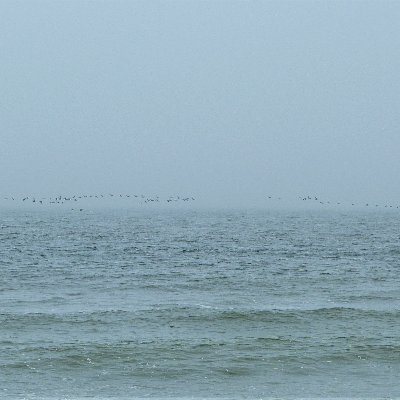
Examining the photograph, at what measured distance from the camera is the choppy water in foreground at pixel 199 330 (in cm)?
2127

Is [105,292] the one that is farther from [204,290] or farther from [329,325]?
[329,325]

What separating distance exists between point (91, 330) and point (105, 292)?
10885 millimetres

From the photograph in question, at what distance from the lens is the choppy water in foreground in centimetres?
2127

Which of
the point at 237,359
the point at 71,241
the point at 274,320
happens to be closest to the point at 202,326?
the point at 274,320

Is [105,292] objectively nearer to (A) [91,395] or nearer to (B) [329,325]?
(B) [329,325]

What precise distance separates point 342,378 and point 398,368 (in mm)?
2332

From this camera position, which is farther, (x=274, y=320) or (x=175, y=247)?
(x=175, y=247)

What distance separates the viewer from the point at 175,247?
7356 centimetres

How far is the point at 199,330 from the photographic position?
28.7 metres

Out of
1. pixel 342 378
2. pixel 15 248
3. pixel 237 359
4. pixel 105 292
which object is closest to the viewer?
pixel 342 378

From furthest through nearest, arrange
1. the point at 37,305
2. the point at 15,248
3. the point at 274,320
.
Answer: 1. the point at 15,248
2. the point at 37,305
3. the point at 274,320

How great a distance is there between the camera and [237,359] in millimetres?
24016

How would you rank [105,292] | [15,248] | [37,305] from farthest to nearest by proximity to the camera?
[15,248]
[105,292]
[37,305]

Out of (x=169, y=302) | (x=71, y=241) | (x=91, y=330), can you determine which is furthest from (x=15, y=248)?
(x=91, y=330)
